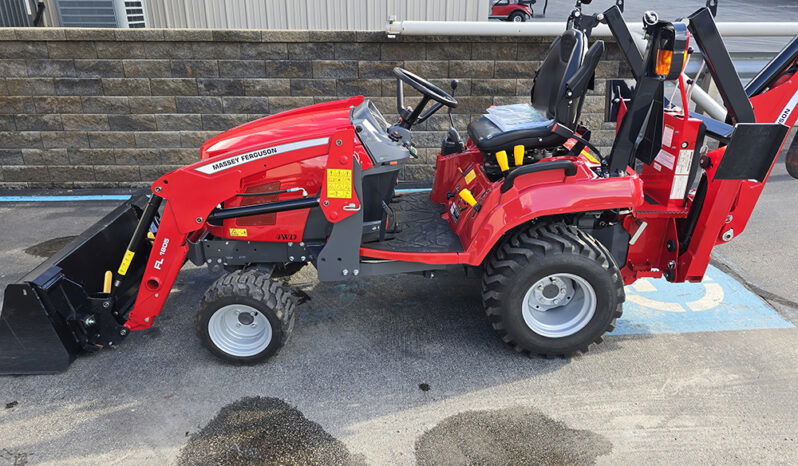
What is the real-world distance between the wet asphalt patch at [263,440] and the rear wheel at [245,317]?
37 cm

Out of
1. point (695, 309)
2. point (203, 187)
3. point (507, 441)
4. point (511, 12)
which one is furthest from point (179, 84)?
point (511, 12)

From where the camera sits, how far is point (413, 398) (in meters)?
3.13

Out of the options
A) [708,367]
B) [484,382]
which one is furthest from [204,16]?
[708,367]

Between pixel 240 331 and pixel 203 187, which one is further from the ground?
pixel 203 187

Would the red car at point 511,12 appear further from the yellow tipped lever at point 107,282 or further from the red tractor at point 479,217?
the yellow tipped lever at point 107,282

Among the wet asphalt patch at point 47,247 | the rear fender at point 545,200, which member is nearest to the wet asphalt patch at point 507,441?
the rear fender at point 545,200

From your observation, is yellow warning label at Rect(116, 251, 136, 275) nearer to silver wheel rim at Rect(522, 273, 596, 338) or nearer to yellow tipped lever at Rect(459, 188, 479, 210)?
yellow tipped lever at Rect(459, 188, 479, 210)

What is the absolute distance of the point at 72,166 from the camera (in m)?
6.25

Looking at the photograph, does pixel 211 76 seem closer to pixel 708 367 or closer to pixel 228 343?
pixel 228 343

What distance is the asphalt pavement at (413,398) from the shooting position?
2.77m

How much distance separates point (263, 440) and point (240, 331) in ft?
2.55

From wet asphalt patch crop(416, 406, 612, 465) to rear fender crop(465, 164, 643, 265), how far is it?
859 mm

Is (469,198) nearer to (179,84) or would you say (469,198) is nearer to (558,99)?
(558,99)

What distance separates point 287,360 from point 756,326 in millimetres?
3045
